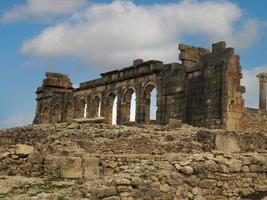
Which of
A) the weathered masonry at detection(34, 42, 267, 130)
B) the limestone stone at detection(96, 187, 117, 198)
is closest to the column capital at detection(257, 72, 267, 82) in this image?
the weathered masonry at detection(34, 42, 267, 130)

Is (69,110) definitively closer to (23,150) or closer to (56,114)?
(56,114)

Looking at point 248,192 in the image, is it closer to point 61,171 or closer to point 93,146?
point 61,171

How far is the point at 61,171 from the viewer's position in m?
11.2

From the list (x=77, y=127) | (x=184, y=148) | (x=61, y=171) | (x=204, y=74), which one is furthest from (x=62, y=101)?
(x=61, y=171)

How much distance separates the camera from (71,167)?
37.4 feet

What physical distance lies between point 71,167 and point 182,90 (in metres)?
12.1

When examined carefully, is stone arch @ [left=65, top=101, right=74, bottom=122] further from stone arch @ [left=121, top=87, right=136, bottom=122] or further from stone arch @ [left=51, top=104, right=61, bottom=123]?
stone arch @ [left=121, top=87, right=136, bottom=122]

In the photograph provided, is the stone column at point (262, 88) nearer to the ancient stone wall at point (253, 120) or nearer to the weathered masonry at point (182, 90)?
the weathered masonry at point (182, 90)

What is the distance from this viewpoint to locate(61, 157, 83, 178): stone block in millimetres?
11242

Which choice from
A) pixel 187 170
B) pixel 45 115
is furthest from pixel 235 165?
pixel 45 115

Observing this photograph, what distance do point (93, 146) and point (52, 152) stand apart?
1203mm

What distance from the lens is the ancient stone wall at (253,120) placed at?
21062 millimetres

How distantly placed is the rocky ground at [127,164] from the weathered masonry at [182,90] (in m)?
3.58

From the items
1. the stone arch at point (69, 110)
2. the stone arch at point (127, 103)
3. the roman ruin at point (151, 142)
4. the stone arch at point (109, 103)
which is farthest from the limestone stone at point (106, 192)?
the stone arch at point (69, 110)
